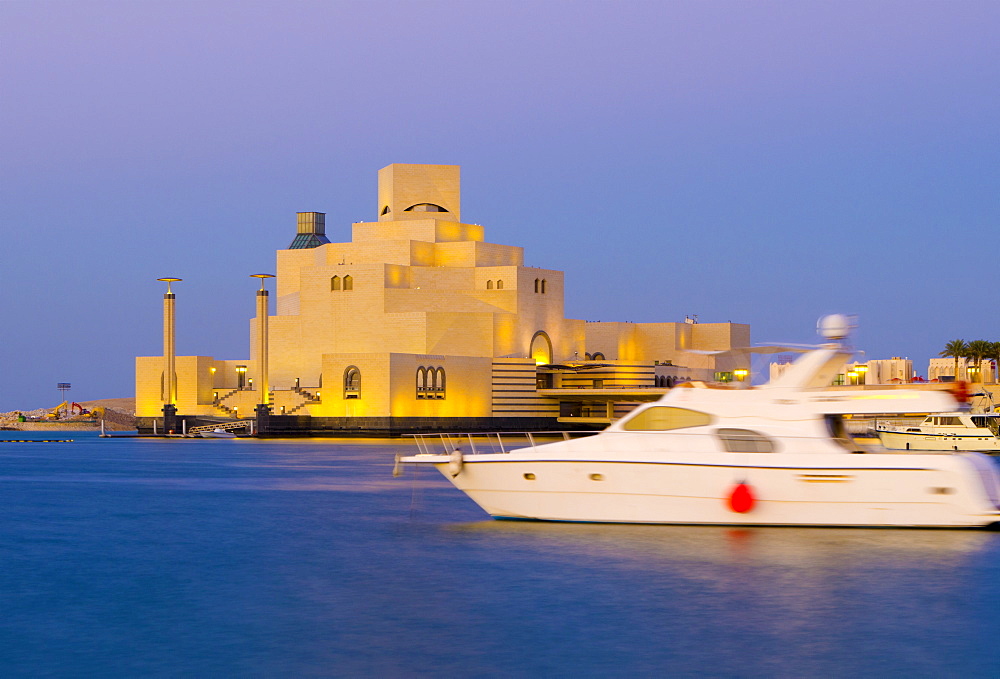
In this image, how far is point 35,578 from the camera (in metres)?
24.9

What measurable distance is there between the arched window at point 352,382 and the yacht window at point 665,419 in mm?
76297

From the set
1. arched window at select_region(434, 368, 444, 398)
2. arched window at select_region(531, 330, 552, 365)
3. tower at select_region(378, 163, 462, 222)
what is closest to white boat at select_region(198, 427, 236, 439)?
arched window at select_region(434, 368, 444, 398)

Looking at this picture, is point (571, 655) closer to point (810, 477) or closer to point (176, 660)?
point (176, 660)

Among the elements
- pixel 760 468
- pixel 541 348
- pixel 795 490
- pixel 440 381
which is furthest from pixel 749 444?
pixel 541 348

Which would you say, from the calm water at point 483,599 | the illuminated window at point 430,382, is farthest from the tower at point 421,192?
the calm water at point 483,599

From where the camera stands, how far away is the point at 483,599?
69.6ft

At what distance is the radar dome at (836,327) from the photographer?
27203 mm

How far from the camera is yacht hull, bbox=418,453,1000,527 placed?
25.4m

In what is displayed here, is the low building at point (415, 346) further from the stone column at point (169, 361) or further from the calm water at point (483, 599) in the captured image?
the calm water at point (483, 599)

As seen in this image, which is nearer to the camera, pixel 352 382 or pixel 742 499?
pixel 742 499

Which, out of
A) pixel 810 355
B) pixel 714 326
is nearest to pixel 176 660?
pixel 810 355

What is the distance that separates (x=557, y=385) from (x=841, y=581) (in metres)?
92.2

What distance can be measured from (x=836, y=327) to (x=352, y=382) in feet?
254

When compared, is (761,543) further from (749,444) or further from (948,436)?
(948,436)
